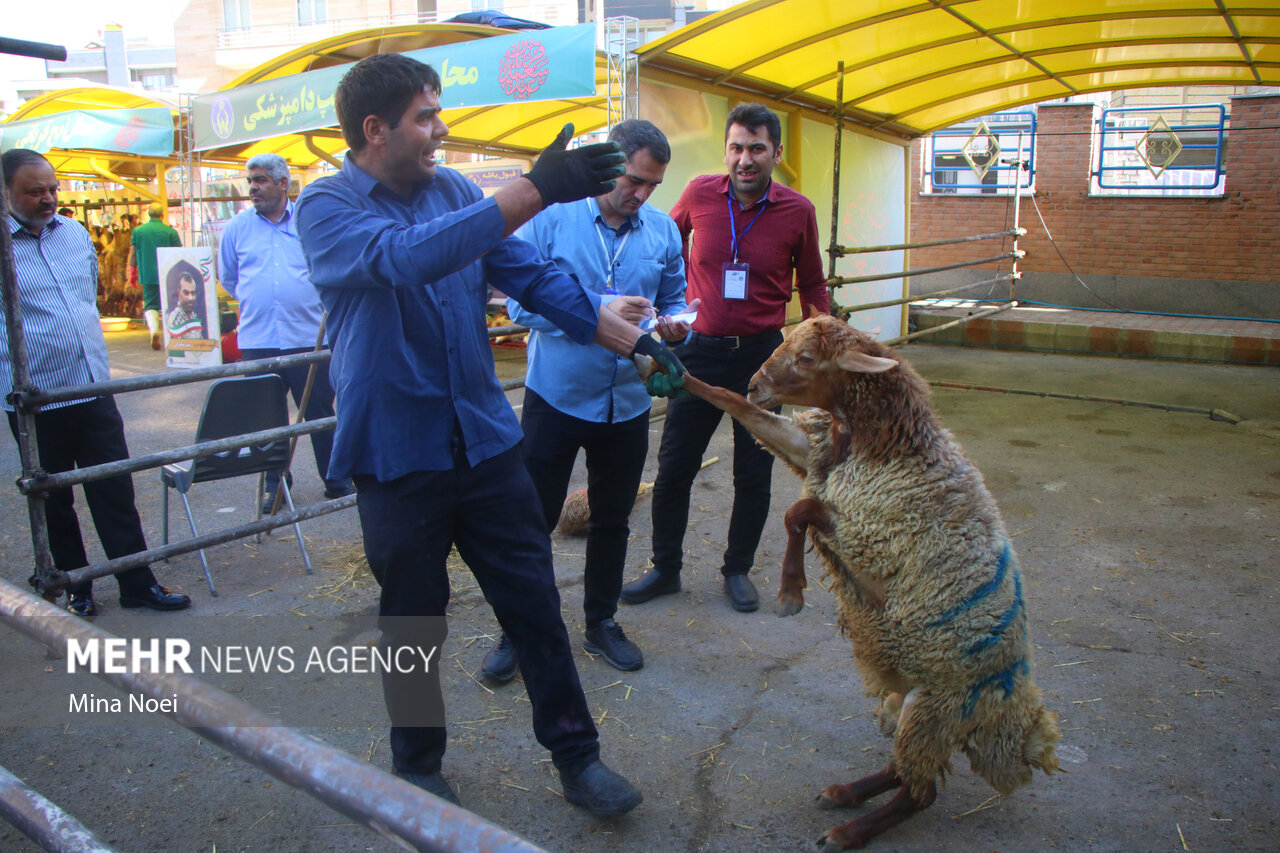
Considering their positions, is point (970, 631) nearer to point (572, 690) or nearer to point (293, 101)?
point (572, 690)

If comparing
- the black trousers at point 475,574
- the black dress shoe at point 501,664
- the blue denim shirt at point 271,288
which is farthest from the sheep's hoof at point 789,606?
the blue denim shirt at point 271,288

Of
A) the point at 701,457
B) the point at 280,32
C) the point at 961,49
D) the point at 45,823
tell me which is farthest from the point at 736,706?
the point at 280,32

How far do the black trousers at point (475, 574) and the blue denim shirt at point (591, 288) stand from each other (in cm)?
79

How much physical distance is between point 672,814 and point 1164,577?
3157mm

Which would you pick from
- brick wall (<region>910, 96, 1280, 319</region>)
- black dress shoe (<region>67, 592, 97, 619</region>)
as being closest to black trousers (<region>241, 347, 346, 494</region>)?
black dress shoe (<region>67, 592, 97, 619</region>)

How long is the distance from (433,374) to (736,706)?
5.73 feet

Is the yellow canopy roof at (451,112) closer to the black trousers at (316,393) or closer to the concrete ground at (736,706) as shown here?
the black trousers at (316,393)

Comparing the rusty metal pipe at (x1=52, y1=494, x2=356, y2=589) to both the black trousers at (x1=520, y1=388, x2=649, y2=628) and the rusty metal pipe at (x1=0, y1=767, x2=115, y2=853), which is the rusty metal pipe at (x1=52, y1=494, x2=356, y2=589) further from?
the rusty metal pipe at (x1=0, y1=767, x2=115, y2=853)

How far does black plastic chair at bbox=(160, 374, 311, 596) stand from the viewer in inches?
173

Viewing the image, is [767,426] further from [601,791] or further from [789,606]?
[601,791]

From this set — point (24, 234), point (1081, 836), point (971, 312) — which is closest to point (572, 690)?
point (1081, 836)

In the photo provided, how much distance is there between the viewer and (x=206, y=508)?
570cm

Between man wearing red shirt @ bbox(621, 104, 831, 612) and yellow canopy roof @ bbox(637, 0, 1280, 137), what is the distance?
2.75m

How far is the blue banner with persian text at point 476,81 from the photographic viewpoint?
19.1ft
